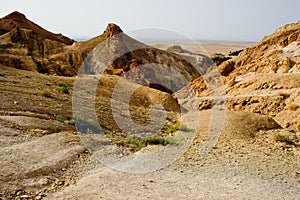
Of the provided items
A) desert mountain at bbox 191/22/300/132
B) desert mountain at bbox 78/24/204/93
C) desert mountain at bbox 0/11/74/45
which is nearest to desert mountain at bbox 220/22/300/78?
desert mountain at bbox 191/22/300/132

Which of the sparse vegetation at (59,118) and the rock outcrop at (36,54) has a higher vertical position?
the rock outcrop at (36,54)

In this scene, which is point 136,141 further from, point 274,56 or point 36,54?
point 36,54

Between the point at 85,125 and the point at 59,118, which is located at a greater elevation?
the point at 59,118

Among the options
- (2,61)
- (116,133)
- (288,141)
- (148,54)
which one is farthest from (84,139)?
(148,54)

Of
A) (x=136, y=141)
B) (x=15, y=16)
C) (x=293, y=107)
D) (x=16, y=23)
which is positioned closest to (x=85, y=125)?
(x=136, y=141)

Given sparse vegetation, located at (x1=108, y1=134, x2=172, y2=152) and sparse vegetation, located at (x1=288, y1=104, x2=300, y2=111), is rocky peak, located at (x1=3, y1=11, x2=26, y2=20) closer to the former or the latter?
sparse vegetation, located at (x1=108, y1=134, x2=172, y2=152)

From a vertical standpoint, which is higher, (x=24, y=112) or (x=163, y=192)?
(x=24, y=112)

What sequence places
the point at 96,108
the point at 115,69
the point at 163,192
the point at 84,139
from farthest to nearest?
the point at 115,69, the point at 96,108, the point at 84,139, the point at 163,192

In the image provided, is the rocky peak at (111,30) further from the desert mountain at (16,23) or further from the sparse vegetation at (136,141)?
the sparse vegetation at (136,141)

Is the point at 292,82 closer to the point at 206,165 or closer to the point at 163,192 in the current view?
the point at 206,165

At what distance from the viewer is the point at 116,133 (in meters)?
11.0

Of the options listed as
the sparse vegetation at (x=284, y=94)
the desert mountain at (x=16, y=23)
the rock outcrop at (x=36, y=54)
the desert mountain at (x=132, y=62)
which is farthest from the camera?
the desert mountain at (x=16, y=23)

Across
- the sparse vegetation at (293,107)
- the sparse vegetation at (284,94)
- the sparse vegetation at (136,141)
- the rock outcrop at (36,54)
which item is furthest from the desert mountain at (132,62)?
the sparse vegetation at (136,141)

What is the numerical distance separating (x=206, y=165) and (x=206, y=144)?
1737 mm
